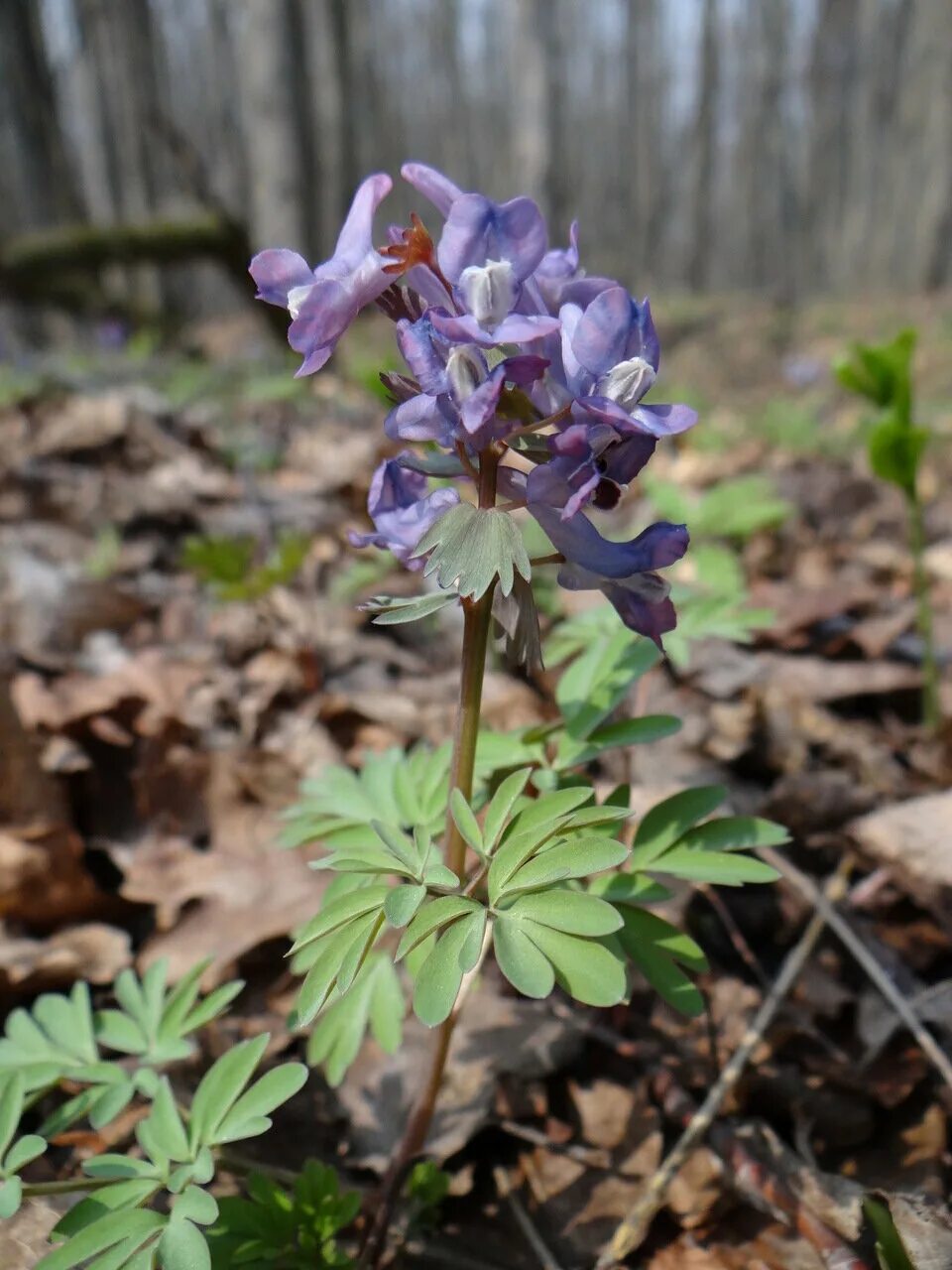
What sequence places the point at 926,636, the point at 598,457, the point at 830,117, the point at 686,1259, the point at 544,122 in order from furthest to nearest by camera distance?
the point at 830,117 < the point at 544,122 < the point at 926,636 < the point at 686,1259 < the point at 598,457

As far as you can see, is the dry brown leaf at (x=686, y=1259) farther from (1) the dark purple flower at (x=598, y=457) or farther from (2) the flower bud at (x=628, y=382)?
(2) the flower bud at (x=628, y=382)

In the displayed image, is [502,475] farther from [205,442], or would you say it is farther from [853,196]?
[853,196]

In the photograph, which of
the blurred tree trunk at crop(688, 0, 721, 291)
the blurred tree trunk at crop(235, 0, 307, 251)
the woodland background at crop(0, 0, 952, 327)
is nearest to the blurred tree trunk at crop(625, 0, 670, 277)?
the woodland background at crop(0, 0, 952, 327)

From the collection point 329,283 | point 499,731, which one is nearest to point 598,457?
point 329,283

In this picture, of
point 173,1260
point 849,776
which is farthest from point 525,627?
point 849,776

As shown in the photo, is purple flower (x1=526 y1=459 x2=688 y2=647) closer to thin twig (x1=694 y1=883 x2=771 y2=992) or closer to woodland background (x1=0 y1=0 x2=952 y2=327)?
thin twig (x1=694 y1=883 x2=771 y2=992)

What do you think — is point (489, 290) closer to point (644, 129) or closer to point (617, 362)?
point (617, 362)

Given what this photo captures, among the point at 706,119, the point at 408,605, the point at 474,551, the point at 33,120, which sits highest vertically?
the point at 474,551
